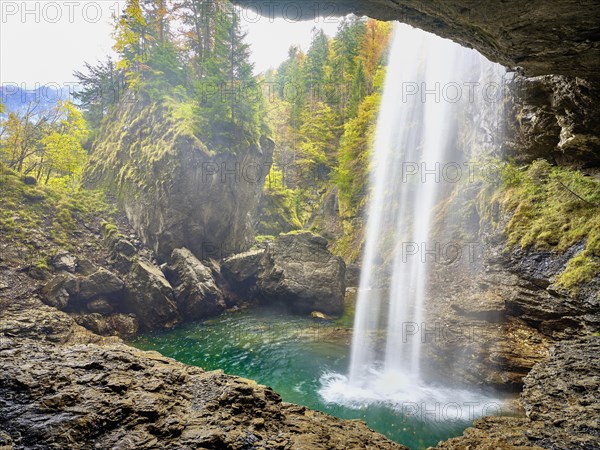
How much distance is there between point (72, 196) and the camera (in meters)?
21.0

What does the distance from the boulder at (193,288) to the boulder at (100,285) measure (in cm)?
327

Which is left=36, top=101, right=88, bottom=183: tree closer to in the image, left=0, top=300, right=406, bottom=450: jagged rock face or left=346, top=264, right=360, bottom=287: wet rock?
left=0, top=300, right=406, bottom=450: jagged rock face

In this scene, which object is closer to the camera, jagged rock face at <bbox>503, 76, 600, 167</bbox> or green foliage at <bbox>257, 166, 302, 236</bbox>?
jagged rock face at <bbox>503, 76, 600, 167</bbox>

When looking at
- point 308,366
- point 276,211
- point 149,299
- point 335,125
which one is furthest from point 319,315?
point 335,125

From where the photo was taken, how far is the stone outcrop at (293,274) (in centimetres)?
2005

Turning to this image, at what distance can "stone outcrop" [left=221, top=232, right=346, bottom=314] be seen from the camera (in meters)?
20.0

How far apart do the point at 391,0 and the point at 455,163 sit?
20724mm

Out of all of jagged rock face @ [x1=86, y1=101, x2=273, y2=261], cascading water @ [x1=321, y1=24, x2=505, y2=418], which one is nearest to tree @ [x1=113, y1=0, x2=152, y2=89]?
jagged rock face @ [x1=86, y1=101, x2=273, y2=261]

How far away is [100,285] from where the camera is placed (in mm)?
15992

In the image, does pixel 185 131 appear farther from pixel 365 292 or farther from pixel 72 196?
pixel 365 292

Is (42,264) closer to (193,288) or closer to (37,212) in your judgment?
(37,212)

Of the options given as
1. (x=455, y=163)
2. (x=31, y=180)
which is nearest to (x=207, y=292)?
(x=31, y=180)

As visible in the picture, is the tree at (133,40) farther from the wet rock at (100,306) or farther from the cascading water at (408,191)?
the cascading water at (408,191)

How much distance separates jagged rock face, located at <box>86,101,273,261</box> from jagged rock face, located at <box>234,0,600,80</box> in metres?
17.3
